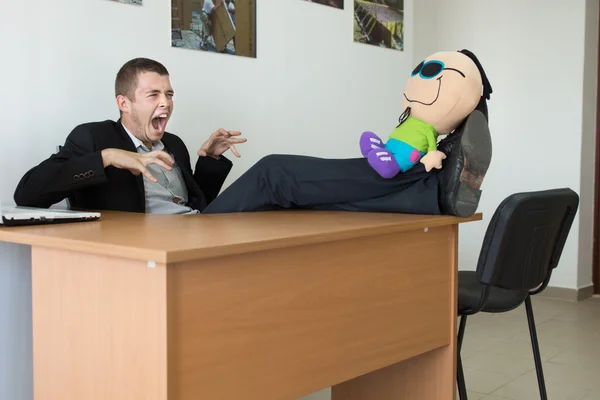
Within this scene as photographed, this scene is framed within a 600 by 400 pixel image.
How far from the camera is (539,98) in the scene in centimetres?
441

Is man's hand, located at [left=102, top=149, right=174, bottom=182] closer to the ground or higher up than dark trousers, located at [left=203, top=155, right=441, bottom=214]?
higher up

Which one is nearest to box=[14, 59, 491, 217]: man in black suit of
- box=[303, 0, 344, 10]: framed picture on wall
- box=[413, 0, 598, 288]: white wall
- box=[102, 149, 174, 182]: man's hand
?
box=[102, 149, 174, 182]: man's hand

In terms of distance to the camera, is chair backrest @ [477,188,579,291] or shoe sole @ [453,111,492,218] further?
chair backrest @ [477,188,579,291]

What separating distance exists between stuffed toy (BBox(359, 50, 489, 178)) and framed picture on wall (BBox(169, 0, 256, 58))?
41.9 inches

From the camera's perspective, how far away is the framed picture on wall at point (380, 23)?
11.3 feet

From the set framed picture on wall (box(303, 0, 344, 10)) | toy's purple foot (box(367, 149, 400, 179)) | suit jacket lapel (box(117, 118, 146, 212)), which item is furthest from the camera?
framed picture on wall (box(303, 0, 344, 10))

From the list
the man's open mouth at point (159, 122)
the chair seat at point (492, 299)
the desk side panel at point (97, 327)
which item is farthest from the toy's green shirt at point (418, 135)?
the desk side panel at point (97, 327)

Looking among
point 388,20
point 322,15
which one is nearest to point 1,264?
point 322,15

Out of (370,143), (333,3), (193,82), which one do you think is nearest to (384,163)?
(370,143)

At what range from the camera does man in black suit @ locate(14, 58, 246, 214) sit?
176 cm

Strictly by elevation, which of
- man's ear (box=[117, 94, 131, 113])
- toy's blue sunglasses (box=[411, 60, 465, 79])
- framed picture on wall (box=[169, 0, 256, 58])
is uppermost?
framed picture on wall (box=[169, 0, 256, 58])

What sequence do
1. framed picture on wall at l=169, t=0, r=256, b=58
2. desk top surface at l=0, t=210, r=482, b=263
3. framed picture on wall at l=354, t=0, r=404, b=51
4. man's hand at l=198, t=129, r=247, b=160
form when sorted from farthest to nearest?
framed picture on wall at l=354, t=0, r=404, b=51 < framed picture on wall at l=169, t=0, r=256, b=58 < man's hand at l=198, t=129, r=247, b=160 < desk top surface at l=0, t=210, r=482, b=263

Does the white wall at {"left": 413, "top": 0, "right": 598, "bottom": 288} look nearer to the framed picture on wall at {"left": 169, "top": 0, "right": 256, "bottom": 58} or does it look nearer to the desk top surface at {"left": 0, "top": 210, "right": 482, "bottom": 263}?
the framed picture on wall at {"left": 169, "top": 0, "right": 256, "bottom": 58}

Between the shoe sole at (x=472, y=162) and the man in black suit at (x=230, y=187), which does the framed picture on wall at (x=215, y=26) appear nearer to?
the man in black suit at (x=230, y=187)
